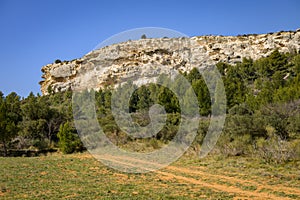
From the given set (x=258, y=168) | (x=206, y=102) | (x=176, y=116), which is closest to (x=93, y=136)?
(x=176, y=116)

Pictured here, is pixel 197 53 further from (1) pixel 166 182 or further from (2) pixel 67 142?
(1) pixel 166 182

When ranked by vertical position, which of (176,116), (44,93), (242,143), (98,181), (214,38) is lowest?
(98,181)

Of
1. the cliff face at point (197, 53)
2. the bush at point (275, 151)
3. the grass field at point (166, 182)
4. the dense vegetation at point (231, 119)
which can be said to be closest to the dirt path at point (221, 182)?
the grass field at point (166, 182)

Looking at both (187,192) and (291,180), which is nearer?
(187,192)

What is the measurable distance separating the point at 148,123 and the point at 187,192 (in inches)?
772

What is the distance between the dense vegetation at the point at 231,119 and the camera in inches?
934

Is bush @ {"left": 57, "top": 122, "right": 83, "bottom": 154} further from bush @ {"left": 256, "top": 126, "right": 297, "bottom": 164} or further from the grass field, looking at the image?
bush @ {"left": 256, "top": 126, "right": 297, "bottom": 164}

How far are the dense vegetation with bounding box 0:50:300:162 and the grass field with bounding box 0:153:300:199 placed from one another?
3.22 m

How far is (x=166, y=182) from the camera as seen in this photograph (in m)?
15.0

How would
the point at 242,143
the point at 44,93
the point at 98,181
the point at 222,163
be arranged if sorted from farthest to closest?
the point at 44,93, the point at 242,143, the point at 222,163, the point at 98,181

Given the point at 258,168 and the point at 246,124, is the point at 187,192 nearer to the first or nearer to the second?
the point at 258,168

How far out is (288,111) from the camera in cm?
2634

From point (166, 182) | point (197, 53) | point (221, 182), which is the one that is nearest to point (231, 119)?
point (221, 182)

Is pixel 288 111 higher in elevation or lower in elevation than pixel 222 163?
higher
